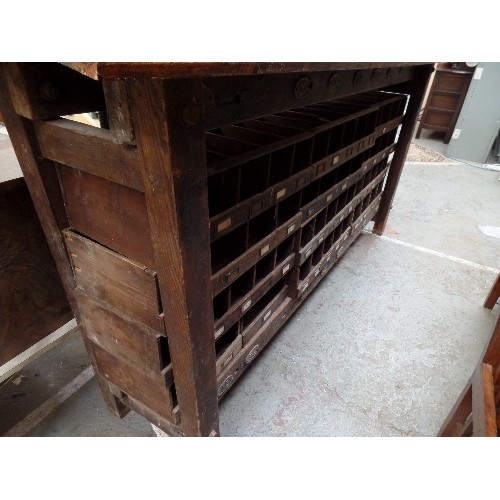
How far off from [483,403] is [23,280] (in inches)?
68.3

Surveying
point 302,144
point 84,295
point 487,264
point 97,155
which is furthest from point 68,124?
point 487,264

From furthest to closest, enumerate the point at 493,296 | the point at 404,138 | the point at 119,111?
the point at 404,138
the point at 493,296
the point at 119,111

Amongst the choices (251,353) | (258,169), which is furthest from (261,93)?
(251,353)

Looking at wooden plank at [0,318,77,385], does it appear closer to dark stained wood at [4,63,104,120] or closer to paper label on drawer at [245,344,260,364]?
paper label on drawer at [245,344,260,364]

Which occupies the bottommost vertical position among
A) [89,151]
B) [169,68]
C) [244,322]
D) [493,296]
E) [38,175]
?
[493,296]

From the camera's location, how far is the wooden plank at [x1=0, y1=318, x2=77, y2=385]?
4.88 feet

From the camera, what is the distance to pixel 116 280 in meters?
1.12

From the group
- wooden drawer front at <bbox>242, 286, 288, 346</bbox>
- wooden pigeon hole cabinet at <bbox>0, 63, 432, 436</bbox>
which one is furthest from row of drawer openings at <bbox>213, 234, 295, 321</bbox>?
wooden drawer front at <bbox>242, 286, 288, 346</bbox>

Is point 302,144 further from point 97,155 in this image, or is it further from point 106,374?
point 106,374

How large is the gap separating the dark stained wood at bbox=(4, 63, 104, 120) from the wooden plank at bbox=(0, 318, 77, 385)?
1080 millimetres

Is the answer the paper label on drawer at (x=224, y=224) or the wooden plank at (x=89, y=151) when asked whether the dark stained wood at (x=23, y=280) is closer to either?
the wooden plank at (x=89, y=151)

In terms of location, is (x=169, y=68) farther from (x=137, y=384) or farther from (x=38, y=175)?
(x=137, y=384)

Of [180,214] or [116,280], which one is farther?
[116,280]

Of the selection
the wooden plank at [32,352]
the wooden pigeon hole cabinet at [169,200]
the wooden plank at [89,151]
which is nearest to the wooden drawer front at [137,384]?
the wooden pigeon hole cabinet at [169,200]
